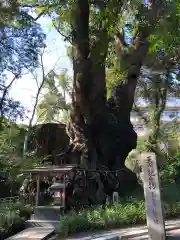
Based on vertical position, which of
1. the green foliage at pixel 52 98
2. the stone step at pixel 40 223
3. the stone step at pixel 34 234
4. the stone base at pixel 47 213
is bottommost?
the stone step at pixel 34 234

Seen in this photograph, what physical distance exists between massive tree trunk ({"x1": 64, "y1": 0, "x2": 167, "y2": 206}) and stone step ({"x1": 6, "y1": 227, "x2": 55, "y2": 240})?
368 cm

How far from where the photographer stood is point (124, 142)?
14203 millimetres

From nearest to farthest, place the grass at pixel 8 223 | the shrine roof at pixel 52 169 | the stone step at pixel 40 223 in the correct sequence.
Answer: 1. the grass at pixel 8 223
2. the stone step at pixel 40 223
3. the shrine roof at pixel 52 169

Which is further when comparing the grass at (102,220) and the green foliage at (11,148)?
the green foliage at (11,148)

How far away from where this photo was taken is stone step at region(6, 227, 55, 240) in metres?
7.46

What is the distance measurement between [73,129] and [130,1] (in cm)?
592

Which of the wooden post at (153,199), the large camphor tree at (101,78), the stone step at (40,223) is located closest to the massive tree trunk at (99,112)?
the large camphor tree at (101,78)

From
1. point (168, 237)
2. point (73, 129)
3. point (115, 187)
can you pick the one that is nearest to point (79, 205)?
point (115, 187)

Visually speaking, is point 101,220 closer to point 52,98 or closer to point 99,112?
point 99,112

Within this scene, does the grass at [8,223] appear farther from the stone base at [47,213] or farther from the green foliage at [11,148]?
the green foliage at [11,148]

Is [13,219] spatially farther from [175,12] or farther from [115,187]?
[175,12]

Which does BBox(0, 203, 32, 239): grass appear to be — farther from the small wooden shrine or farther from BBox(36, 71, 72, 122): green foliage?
BBox(36, 71, 72, 122): green foliage

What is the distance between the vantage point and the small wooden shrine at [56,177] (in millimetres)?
10742

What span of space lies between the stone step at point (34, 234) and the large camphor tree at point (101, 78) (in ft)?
11.5
